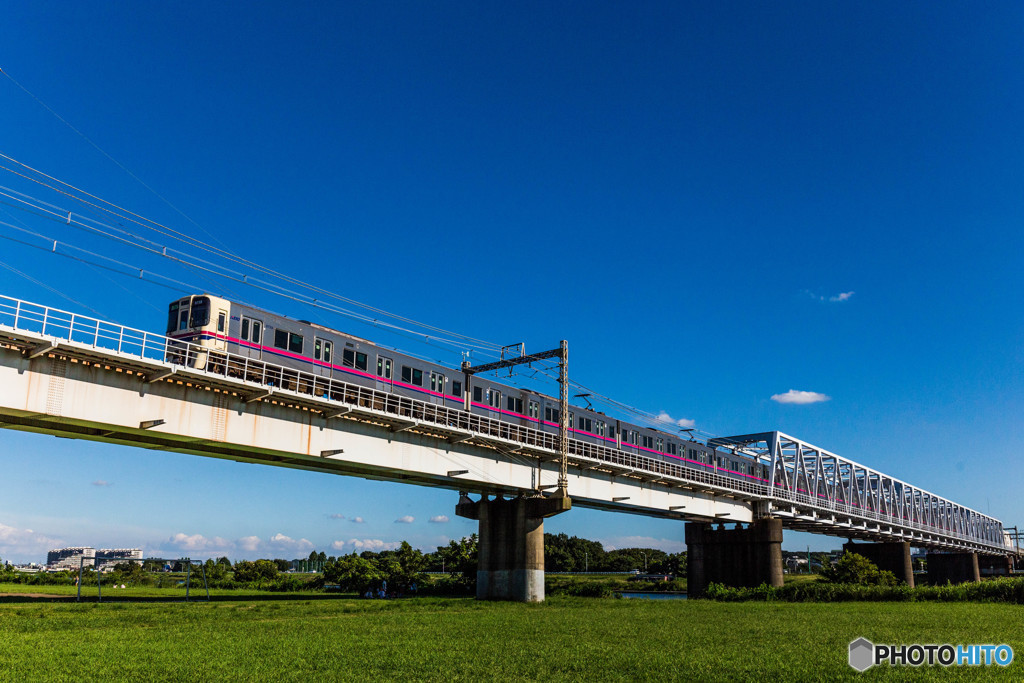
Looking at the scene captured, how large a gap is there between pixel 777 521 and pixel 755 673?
5731cm

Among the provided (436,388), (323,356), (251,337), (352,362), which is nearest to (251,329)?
(251,337)

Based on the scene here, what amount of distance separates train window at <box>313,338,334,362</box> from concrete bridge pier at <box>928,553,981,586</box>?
139 m

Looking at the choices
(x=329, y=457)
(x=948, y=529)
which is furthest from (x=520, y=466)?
(x=948, y=529)

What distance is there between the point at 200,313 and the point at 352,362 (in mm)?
8729

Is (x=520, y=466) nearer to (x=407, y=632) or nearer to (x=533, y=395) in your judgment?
(x=533, y=395)

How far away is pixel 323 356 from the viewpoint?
3922cm

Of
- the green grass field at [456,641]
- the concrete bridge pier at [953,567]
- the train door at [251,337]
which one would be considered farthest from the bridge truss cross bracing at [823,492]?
the train door at [251,337]

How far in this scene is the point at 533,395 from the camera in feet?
175

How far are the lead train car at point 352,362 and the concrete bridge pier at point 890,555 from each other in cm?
6360

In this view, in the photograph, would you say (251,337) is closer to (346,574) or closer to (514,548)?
(514,548)

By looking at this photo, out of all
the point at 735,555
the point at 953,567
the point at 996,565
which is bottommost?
the point at 996,565

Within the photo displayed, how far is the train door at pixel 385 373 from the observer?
41.8m

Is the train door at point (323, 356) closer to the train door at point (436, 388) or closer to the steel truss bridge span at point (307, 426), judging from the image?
the steel truss bridge span at point (307, 426)

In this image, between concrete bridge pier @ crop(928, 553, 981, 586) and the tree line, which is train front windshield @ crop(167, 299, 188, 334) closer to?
the tree line
